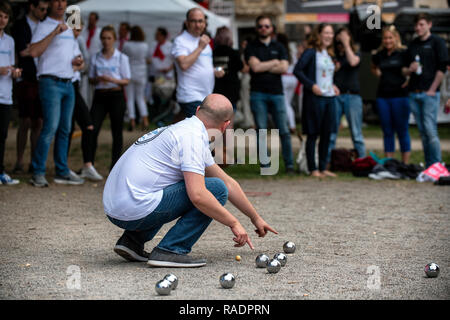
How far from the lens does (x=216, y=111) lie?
538 cm

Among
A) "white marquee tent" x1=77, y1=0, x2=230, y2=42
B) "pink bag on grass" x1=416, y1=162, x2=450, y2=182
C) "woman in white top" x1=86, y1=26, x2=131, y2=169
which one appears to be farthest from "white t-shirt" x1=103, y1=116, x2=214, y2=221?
"white marquee tent" x1=77, y1=0, x2=230, y2=42

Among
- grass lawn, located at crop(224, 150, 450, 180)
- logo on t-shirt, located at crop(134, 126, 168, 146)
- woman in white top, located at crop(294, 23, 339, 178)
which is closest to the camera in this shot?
logo on t-shirt, located at crop(134, 126, 168, 146)

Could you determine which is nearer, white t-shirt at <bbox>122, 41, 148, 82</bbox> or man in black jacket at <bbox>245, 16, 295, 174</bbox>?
man in black jacket at <bbox>245, 16, 295, 174</bbox>

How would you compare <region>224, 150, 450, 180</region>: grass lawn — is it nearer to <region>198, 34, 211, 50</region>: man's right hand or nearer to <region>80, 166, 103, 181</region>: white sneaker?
<region>80, 166, 103, 181</region>: white sneaker

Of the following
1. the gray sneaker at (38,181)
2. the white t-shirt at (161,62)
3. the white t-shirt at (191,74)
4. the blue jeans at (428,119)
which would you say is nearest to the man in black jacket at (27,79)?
the gray sneaker at (38,181)

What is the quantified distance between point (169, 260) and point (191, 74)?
4680 millimetres

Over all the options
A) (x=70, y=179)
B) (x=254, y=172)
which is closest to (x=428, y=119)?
(x=254, y=172)

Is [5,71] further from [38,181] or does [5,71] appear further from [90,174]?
[90,174]

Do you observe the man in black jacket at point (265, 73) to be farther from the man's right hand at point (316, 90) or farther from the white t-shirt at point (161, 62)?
the white t-shirt at point (161, 62)

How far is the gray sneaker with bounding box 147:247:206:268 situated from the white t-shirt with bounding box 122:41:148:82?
39.8 ft

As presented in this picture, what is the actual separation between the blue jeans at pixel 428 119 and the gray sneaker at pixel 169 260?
6512 mm

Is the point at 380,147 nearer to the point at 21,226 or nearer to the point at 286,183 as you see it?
the point at 286,183

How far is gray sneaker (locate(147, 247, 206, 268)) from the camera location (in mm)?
5539
